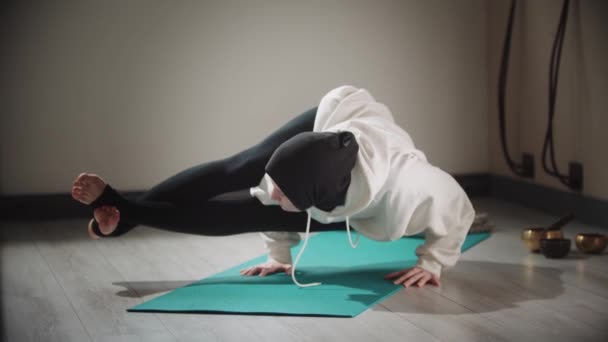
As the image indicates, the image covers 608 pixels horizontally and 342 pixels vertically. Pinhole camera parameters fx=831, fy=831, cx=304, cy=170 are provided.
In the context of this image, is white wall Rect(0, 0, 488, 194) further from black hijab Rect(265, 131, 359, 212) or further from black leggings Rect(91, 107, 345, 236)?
black hijab Rect(265, 131, 359, 212)

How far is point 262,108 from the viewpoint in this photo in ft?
14.5

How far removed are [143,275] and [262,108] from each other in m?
1.60

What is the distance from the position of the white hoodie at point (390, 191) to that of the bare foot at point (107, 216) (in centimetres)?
46

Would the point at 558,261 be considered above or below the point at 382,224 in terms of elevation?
below

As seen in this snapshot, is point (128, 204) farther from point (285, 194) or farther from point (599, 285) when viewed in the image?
point (599, 285)

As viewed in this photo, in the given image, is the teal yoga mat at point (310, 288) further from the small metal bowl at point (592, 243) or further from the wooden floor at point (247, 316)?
the small metal bowl at point (592, 243)

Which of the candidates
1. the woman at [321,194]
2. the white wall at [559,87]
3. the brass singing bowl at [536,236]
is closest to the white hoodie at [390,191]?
the woman at [321,194]

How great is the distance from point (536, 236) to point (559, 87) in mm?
992

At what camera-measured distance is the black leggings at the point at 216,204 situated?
109 inches

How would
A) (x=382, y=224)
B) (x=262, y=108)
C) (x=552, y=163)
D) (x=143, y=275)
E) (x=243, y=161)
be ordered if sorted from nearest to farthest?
(x=382, y=224), (x=243, y=161), (x=143, y=275), (x=552, y=163), (x=262, y=108)

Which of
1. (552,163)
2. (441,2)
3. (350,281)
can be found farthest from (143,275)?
(441,2)

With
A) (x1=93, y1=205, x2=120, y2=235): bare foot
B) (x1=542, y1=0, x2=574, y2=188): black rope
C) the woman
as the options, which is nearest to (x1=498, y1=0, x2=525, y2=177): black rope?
(x1=542, y1=0, x2=574, y2=188): black rope

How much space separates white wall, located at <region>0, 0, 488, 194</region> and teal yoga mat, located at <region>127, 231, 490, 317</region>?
50.8 inches

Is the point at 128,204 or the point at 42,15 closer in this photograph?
the point at 128,204
